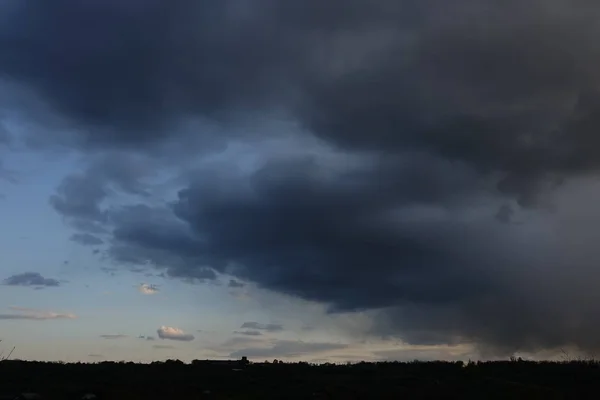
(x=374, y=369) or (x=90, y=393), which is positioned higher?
(x=374, y=369)

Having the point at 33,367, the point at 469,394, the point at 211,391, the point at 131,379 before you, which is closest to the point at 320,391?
the point at 211,391

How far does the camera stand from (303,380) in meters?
39.1

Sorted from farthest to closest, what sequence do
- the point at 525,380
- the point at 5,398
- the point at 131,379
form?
the point at 525,380
the point at 131,379
the point at 5,398

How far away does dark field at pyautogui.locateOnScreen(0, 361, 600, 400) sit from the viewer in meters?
34.2

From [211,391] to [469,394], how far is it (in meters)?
13.5

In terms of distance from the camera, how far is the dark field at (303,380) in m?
34.2

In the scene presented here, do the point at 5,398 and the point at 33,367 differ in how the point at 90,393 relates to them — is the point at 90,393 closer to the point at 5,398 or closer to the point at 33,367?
the point at 5,398

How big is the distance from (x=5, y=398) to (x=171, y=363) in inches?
656

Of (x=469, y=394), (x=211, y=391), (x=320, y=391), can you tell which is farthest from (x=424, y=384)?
(x=211, y=391)

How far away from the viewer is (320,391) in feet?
115

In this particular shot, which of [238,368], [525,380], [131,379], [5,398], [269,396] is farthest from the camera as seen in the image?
[238,368]

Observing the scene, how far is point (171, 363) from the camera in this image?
47.3 m

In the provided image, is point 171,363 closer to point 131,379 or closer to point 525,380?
point 131,379

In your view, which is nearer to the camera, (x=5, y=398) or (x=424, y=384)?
(x=5, y=398)
